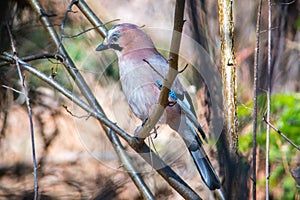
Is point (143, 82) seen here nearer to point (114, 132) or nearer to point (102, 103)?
point (114, 132)

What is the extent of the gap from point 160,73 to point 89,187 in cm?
190

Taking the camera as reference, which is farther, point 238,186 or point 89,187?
point 89,187

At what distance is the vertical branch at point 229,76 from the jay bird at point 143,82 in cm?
15

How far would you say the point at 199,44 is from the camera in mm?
2910

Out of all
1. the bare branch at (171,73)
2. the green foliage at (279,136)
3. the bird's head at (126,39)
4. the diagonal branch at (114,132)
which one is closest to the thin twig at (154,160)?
the diagonal branch at (114,132)

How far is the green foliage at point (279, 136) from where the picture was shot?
11.2 ft

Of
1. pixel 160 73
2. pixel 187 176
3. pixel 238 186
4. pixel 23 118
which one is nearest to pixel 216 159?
pixel 187 176

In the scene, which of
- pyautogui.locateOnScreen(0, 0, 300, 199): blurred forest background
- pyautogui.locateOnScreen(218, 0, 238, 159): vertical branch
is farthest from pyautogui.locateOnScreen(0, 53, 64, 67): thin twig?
pyautogui.locateOnScreen(218, 0, 238, 159): vertical branch

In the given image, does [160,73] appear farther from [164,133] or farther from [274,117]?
[274,117]

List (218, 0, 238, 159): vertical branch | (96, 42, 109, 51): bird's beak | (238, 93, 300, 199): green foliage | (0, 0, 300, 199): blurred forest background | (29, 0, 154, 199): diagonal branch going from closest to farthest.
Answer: (96, 42, 109, 51): bird's beak → (218, 0, 238, 159): vertical branch → (29, 0, 154, 199): diagonal branch → (0, 0, 300, 199): blurred forest background → (238, 93, 300, 199): green foliage

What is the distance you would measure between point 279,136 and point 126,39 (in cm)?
153

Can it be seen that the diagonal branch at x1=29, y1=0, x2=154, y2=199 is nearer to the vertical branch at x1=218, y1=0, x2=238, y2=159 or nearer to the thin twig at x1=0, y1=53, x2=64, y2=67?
the thin twig at x1=0, y1=53, x2=64, y2=67

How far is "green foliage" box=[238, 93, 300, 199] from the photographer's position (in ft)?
11.2

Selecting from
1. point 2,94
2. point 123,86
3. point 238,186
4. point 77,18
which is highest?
point 77,18
